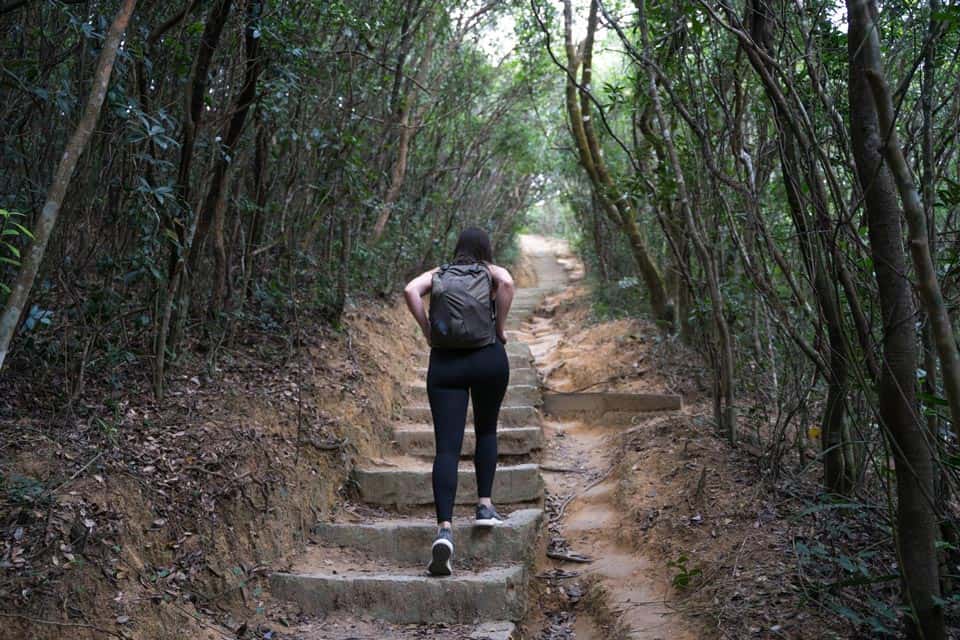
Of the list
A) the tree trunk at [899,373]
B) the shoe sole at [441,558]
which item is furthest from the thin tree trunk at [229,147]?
the tree trunk at [899,373]

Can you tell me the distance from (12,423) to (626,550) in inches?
141

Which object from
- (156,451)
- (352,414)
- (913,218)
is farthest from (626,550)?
(913,218)

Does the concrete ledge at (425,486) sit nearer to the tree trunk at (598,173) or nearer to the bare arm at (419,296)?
the bare arm at (419,296)

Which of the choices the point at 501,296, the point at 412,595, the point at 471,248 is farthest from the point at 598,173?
the point at 412,595

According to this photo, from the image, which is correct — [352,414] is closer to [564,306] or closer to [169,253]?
[169,253]

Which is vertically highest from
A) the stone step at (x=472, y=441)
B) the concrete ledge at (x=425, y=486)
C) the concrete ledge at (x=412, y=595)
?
the stone step at (x=472, y=441)

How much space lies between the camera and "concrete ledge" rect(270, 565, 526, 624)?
4168 mm

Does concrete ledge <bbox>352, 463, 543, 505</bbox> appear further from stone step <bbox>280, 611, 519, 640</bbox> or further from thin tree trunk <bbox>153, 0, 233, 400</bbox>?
thin tree trunk <bbox>153, 0, 233, 400</bbox>

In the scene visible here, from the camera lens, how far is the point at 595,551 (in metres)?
5.10

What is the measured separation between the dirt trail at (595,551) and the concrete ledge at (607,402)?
0.46 feet

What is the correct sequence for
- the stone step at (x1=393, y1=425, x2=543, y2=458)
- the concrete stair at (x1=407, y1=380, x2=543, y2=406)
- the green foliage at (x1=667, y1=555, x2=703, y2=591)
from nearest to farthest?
the green foliage at (x1=667, y1=555, x2=703, y2=591) < the stone step at (x1=393, y1=425, x2=543, y2=458) < the concrete stair at (x1=407, y1=380, x2=543, y2=406)

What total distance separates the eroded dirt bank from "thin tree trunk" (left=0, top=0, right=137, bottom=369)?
3.11 m

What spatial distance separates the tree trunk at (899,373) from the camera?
2.58 meters

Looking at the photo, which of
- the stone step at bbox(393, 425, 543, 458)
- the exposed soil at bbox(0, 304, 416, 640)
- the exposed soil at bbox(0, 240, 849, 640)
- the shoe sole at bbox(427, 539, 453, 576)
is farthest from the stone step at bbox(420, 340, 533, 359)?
the shoe sole at bbox(427, 539, 453, 576)
